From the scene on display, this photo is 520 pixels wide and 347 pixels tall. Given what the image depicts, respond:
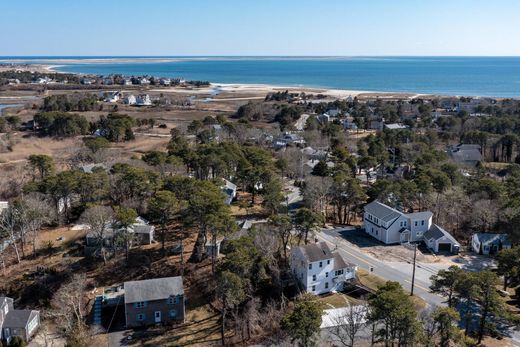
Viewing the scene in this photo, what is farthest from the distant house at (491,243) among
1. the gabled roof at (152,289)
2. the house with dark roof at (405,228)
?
the gabled roof at (152,289)

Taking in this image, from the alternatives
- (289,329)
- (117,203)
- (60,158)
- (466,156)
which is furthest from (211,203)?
(466,156)

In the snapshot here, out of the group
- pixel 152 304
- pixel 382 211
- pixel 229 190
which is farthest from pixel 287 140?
pixel 152 304

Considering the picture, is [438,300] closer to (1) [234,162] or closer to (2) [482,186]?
(2) [482,186]

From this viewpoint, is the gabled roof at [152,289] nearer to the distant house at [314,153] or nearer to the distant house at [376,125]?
the distant house at [314,153]

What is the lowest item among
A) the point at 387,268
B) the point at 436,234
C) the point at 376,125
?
the point at 387,268

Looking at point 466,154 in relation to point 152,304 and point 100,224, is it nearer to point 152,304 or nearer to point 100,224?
point 100,224

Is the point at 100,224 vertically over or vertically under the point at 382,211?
over
